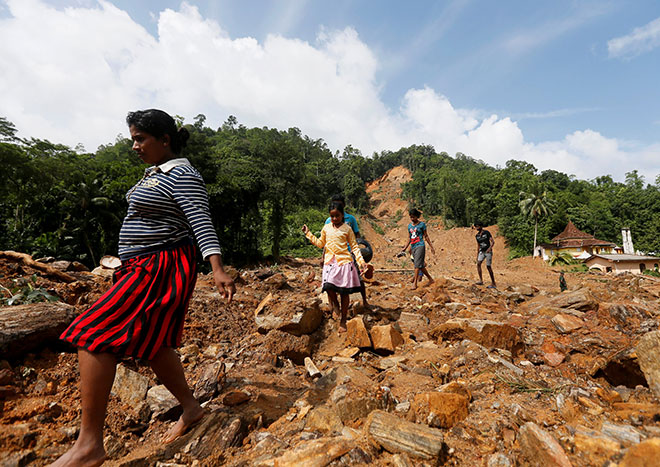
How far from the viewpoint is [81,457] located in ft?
4.36

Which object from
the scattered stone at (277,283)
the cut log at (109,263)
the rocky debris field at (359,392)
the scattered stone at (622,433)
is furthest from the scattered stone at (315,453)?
the cut log at (109,263)

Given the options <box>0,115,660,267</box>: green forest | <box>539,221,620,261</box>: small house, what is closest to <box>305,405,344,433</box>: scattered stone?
<box>0,115,660,267</box>: green forest

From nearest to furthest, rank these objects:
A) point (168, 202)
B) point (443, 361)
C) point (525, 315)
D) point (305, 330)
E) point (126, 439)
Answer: point (168, 202), point (126, 439), point (443, 361), point (305, 330), point (525, 315)

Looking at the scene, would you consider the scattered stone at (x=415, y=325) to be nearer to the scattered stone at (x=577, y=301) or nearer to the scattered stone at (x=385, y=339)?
the scattered stone at (x=385, y=339)

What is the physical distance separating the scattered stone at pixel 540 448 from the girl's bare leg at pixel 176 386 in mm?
1676

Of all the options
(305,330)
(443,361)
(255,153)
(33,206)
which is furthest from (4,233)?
(443,361)

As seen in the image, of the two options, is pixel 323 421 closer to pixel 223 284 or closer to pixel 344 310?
pixel 223 284

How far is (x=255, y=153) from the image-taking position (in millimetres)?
19781

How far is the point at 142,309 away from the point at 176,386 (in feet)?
1.76

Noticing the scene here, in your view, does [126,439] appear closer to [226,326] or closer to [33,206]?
[226,326]

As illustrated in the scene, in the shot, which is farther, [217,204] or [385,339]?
[217,204]

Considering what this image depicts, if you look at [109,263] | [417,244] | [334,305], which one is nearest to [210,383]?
[334,305]

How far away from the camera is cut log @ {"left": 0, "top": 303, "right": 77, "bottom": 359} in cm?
224

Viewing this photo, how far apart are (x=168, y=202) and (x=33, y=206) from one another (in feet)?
63.9
